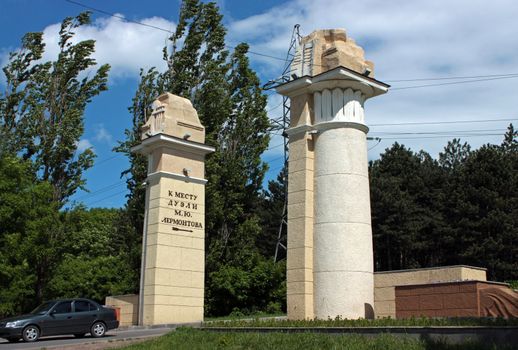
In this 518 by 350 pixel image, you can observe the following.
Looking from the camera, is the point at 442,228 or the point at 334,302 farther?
the point at 442,228

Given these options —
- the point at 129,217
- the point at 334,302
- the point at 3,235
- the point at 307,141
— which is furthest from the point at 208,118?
the point at 334,302

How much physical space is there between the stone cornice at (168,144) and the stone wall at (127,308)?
5369 mm

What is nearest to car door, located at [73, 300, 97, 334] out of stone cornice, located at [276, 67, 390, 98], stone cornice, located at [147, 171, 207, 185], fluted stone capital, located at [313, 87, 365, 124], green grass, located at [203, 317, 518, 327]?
stone cornice, located at [147, 171, 207, 185]

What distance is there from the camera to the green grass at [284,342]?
9906 mm

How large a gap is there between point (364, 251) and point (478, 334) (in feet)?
20.7

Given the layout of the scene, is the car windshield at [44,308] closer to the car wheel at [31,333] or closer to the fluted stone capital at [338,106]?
the car wheel at [31,333]

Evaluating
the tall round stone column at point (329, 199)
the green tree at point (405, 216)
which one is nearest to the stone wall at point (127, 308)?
the tall round stone column at point (329, 199)

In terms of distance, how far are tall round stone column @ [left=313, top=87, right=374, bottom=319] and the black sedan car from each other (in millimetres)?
6810

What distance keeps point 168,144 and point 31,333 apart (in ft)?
26.5

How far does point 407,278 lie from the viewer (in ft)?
65.7

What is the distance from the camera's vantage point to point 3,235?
2575 centimetres

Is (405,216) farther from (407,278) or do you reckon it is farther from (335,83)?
(335,83)

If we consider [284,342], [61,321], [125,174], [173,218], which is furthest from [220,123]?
[284,342]

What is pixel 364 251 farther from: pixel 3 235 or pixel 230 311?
pixel 3 235
